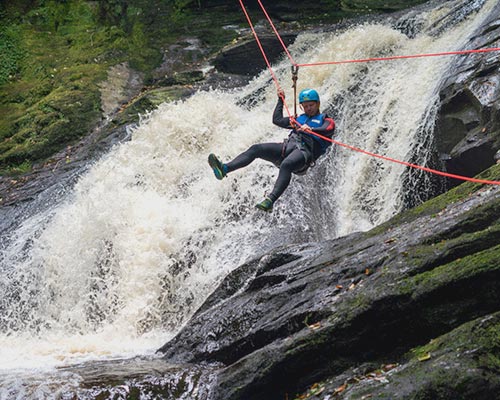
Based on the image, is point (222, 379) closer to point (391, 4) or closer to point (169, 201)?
point (169, 201)

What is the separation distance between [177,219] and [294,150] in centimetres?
283

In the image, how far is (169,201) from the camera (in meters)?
9.66

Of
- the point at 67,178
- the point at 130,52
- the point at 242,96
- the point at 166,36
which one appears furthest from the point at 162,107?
the point at 166,36

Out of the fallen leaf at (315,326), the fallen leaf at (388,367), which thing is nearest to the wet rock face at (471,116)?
the fallen leaf at (315,326)

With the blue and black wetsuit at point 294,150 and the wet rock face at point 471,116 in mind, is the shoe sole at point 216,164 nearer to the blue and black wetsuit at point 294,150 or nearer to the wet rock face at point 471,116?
the blue and black wetsuit at point 294,150

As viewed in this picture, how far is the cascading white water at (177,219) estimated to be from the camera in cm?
782

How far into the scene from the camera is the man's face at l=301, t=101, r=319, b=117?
279 inches

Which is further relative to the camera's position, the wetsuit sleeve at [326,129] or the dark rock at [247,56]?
the dark rock at [247,56]

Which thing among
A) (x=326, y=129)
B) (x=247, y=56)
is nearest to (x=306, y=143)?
(x=326, y=129)

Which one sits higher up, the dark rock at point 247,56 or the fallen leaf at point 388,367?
the dark rock at point 247,56

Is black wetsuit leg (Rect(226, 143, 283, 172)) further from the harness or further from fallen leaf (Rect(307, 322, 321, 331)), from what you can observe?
fallen leaf (Rect(307, 322, 321, 331))

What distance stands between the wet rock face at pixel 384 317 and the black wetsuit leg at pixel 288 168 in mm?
1171

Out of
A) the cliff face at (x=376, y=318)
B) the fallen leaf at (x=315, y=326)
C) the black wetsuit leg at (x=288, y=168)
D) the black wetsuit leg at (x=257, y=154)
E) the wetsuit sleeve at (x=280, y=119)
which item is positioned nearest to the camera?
the cliff face at (x=376, y=318)

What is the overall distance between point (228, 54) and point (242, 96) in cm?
340
